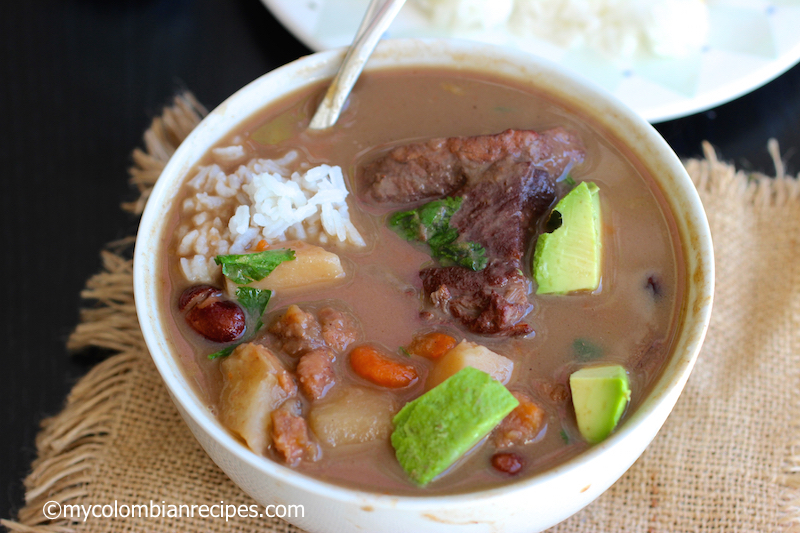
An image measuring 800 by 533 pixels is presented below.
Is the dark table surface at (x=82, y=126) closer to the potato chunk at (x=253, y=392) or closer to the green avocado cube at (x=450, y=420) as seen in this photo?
the potato chunk at (x=253, y=392)

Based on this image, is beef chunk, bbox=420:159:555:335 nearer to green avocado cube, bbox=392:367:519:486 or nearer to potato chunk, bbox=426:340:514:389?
potato chunk, bbox=426:340:514:389

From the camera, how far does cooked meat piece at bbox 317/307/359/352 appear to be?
2.09 m

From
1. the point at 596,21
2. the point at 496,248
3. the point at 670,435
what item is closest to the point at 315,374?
the point at 496,248

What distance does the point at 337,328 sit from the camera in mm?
2107

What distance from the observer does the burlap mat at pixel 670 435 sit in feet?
7.63

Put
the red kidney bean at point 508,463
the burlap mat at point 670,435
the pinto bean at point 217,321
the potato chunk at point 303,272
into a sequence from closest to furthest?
the red kidney bean at point 508,463 < the pinto bean at point 217,321 < the potato chunk at point 303,272 < the burlap mat at point 670,435

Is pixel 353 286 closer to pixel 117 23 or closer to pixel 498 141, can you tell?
pixel 498 141

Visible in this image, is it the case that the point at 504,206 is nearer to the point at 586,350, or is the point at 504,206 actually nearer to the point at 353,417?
the point at 586,350

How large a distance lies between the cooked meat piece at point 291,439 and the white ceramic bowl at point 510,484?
8cm

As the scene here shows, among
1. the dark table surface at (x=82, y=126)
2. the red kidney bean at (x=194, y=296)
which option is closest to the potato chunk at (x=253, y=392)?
the red kidney bean at (x=194, y=296)

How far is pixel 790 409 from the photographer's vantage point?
2.52 metres

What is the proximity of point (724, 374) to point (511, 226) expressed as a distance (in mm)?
1036

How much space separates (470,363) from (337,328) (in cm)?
40

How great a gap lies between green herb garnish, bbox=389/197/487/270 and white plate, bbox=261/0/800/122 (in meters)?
1.27
